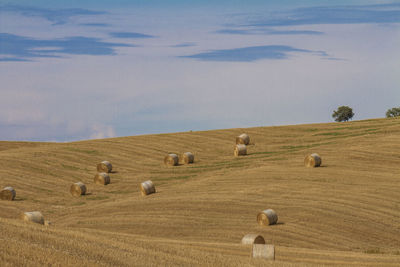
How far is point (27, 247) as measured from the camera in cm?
1117

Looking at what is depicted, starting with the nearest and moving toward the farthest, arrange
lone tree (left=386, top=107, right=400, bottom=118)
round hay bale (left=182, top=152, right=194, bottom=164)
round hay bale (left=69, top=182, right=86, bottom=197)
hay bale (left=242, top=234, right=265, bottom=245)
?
hay bale (left=242, top=234, right=265, bottom=245) → round hay bale (left=69, top=182, right=86, bottom=197) → round hay bale (left=182, top=152, right=194, bottom=164) → lone tree (left=386, top=107, right=400, bottom=118)

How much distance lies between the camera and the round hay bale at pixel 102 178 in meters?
42.3

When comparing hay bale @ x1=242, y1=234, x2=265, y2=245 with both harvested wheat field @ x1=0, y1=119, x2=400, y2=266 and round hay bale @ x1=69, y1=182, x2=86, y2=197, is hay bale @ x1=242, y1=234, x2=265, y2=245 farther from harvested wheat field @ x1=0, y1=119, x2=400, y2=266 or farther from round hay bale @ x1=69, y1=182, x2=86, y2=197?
round hay bale @ x1=69, y1=182, x2=86, y2=197

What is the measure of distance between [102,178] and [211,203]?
587 inches

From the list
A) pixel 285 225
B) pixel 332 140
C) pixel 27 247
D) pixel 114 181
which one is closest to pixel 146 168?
pixel 114 181

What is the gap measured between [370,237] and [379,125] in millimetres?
35279

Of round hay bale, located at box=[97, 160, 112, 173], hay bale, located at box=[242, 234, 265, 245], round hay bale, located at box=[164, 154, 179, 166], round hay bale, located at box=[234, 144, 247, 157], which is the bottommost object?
hay bale, located at box=[242, 234, 265, 245]

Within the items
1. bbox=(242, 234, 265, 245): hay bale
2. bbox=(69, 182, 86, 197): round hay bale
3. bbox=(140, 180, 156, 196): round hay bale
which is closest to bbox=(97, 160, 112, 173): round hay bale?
bbox=(69, 182, 86, 197): round hay bale

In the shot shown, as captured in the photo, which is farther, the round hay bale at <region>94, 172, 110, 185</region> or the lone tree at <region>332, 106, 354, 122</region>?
the lone tree at <region>332, 106, 354, 122</region>

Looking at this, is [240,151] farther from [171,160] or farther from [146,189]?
[146,189]

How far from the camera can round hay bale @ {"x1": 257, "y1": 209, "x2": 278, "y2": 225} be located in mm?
25312

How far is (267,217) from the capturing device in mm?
25297

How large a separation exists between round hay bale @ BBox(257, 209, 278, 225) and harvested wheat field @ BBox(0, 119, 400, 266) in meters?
0.26

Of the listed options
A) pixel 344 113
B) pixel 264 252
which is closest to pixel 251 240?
pixel 264 252
